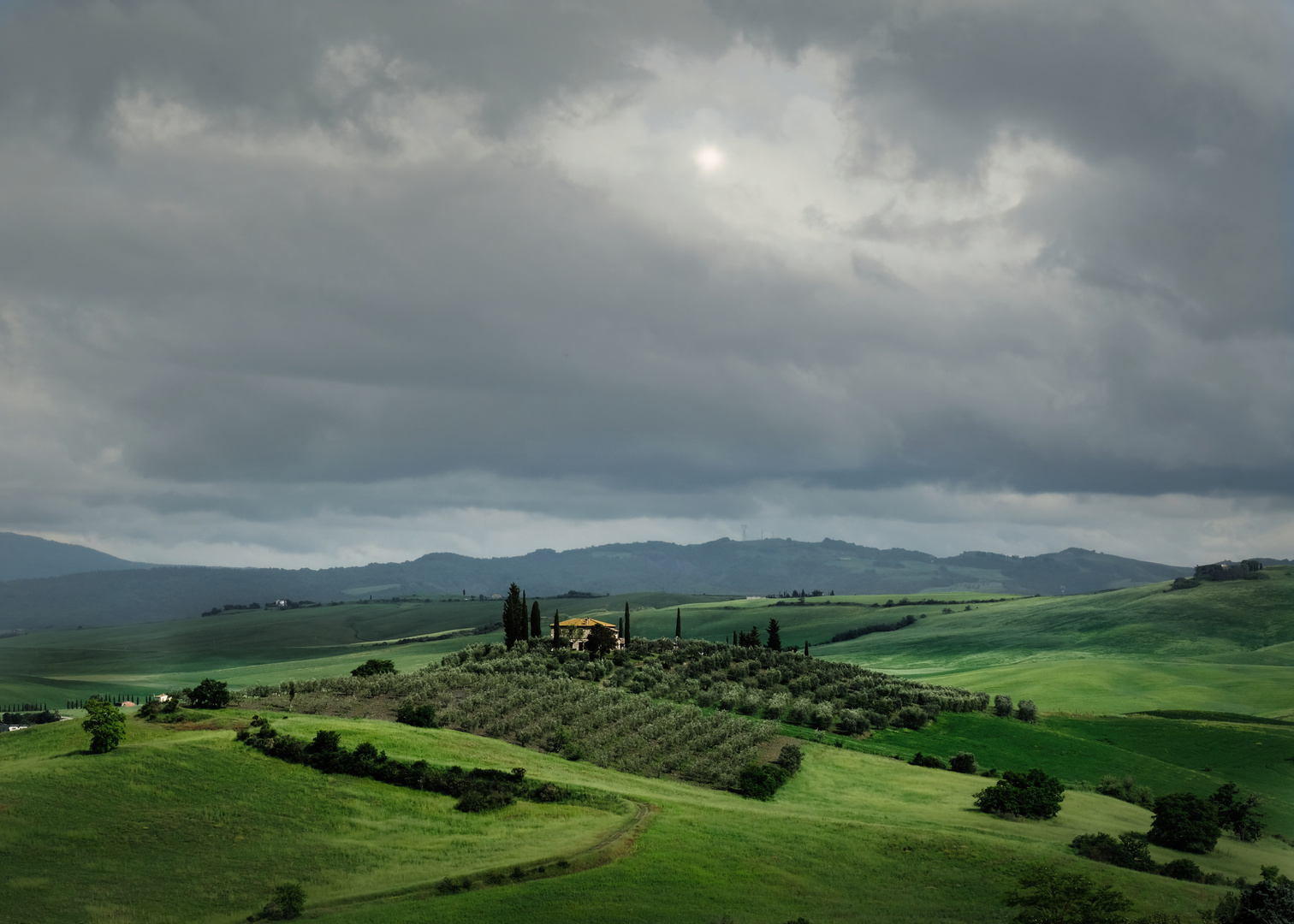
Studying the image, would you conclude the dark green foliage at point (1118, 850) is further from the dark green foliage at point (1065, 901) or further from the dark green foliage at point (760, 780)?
the dark green foliage at point (760, 780)

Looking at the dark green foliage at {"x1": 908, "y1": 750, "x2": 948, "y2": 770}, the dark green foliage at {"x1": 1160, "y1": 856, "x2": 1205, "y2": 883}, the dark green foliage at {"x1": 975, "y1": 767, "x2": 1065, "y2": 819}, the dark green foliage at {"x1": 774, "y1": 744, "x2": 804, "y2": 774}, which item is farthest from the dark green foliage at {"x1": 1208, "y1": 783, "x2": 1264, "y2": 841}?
the dark green foliage at {"x1": 774, "y1": 744, "x2": 804, "y2": 774}

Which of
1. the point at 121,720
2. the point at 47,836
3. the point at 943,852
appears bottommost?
the point at 943,852

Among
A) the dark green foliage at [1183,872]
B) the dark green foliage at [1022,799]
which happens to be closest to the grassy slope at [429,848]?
the dark green foliage at [1022,799]

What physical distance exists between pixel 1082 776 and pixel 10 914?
103586 mm

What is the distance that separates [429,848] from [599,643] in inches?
2858

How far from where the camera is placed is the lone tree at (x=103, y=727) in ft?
233

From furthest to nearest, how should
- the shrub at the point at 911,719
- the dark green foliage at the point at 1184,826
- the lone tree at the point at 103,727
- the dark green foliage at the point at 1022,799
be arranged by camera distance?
the shrub at the point at 911,719, the dark green foliage at the point at 1022,799, the dark green foliage at the point at 1184,826, the lone tree at the point at 103,727

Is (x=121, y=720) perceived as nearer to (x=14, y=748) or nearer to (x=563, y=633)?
(x=14, y=748)

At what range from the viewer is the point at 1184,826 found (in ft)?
271

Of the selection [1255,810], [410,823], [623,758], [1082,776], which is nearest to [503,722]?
[623,758]

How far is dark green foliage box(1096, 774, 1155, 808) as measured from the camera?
10362cm

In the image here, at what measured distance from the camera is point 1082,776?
111 metres

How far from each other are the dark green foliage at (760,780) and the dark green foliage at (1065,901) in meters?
24.3

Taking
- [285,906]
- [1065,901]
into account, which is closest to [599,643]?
[1065,901]
